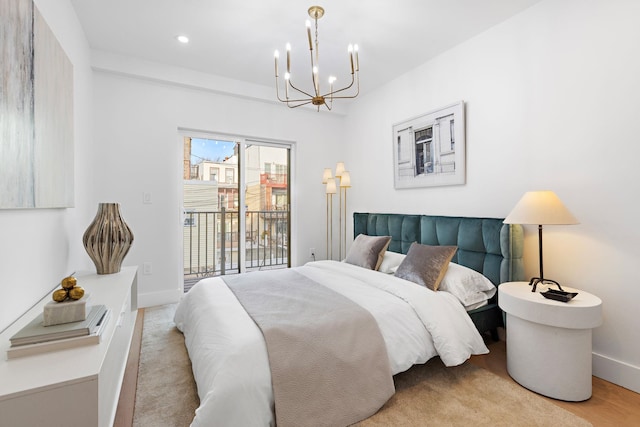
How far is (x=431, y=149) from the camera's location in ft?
10.3

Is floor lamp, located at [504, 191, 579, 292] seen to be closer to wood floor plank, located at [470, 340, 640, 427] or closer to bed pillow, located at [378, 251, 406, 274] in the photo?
wood floor plank, located at [470, 340, 640, 427]

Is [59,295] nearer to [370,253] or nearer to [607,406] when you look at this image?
[370,253]

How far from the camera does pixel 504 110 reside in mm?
2547

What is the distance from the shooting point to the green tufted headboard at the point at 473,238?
91.4 inches

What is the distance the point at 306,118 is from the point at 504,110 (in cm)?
258

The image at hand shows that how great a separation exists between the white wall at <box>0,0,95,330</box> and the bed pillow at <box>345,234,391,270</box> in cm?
236

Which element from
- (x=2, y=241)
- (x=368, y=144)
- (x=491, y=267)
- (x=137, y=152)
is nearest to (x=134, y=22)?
(x=137, y=152)

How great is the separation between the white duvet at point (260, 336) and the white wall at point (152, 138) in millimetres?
1094

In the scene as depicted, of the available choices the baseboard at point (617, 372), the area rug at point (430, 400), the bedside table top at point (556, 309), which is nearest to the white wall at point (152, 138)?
the area rug at point (430, 400)

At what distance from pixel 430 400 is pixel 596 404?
37.6 inches

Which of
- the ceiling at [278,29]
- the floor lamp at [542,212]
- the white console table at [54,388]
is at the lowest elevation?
the white console table at [54,388]

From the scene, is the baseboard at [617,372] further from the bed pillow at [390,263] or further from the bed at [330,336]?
the bed pillow at [390,263]

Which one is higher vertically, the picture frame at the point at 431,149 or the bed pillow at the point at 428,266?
the picture frame at the point at 431,149

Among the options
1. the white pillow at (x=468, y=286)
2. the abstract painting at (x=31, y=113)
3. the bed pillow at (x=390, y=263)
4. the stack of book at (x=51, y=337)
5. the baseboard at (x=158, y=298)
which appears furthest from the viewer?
the baseboard at (x=158, y=298)
